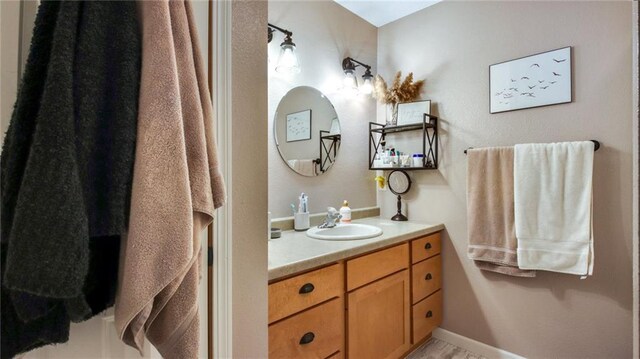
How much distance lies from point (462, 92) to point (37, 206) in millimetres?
2201

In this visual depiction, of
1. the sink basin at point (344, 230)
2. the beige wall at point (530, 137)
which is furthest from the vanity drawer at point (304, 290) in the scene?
the beige wall at point (530, 137)

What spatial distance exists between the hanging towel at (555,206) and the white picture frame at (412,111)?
2.27ft

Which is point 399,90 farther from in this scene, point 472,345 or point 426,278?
point 472,345

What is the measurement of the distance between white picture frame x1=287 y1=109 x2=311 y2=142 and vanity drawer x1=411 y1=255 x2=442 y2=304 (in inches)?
43.1

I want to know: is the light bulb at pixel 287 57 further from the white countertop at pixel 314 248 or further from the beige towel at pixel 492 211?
the beige towel at pixel 492 211

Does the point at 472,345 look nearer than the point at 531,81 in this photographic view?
No

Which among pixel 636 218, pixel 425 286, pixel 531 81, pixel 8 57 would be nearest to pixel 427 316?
pixel 425 286

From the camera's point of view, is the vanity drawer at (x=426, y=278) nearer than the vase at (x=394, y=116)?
Yes

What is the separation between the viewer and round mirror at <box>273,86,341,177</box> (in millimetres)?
1831

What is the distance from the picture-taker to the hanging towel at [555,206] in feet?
4.87

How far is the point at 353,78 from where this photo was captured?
2.19 m

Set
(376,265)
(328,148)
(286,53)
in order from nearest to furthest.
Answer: (376,265)
(286,53)
(328,148)

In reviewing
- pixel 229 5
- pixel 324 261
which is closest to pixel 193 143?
pixel 229 5

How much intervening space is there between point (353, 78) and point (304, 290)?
1.63m
